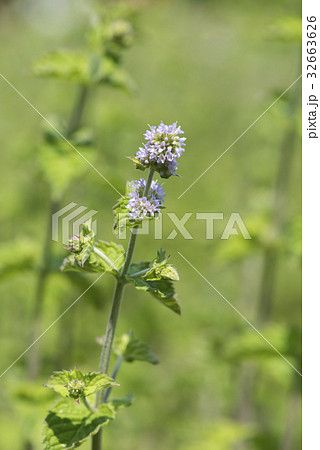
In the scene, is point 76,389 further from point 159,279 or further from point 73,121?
point 73,121

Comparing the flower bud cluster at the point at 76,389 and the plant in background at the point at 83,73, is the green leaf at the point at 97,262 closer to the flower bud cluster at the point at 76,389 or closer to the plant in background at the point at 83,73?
the flower bud cluster at the point at 76,389

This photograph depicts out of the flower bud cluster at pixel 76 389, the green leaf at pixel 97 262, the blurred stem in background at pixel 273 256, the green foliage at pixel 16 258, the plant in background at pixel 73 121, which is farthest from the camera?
the blurred stem in background at pixel 273 256

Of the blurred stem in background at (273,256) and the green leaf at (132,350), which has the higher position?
the blurred stem in background at (273,256)

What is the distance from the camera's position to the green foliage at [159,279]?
4.25 ft

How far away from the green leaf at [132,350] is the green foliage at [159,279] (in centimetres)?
20

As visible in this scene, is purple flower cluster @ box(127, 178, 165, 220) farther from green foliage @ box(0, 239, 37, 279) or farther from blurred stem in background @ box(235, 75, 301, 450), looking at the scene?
blurred stem in background @ box(235, 75, 301, 450)

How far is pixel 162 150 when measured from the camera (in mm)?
1257

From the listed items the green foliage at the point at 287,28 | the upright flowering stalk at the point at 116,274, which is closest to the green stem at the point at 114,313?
the upright flowering stalk at the point at 116,274

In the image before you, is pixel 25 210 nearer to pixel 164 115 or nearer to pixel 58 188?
pixel 58 188

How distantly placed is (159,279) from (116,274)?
14 centimetres

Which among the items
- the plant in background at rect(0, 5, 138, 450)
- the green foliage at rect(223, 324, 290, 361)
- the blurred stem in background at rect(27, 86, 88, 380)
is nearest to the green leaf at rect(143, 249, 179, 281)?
the plant in background at rect(0, 5, 138, 450)

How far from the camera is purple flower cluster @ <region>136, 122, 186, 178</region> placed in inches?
49.6

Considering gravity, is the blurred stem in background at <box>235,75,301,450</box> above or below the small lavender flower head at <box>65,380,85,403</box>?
above

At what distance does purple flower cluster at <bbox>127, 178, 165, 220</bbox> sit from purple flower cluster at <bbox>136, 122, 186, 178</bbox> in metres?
0.06
